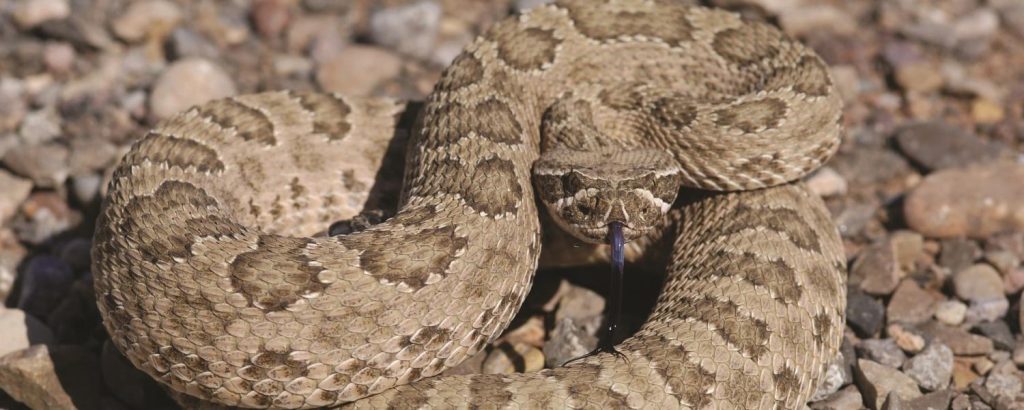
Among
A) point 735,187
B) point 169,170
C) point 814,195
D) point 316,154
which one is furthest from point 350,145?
point 814,195

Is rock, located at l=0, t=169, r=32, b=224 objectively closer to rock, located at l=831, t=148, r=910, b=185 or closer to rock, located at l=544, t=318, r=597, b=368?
rock, located at l=544, t=318, r=597, b=368

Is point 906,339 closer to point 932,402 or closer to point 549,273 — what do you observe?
point 932,402

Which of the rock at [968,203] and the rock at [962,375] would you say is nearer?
the rock at [962,375]

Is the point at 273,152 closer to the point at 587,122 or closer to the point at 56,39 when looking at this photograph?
the point at 587,122

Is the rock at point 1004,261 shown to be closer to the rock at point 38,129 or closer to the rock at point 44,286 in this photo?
the rock at point 44,286

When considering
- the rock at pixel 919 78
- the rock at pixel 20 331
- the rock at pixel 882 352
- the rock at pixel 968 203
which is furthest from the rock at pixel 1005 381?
the rock at pixel 20 331

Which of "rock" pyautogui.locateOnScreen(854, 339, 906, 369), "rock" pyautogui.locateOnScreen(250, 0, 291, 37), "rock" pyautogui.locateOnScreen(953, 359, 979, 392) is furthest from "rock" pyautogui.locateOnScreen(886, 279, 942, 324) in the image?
"rock" pyautogui.locateOnScreen(250, 0, 291, 37)
